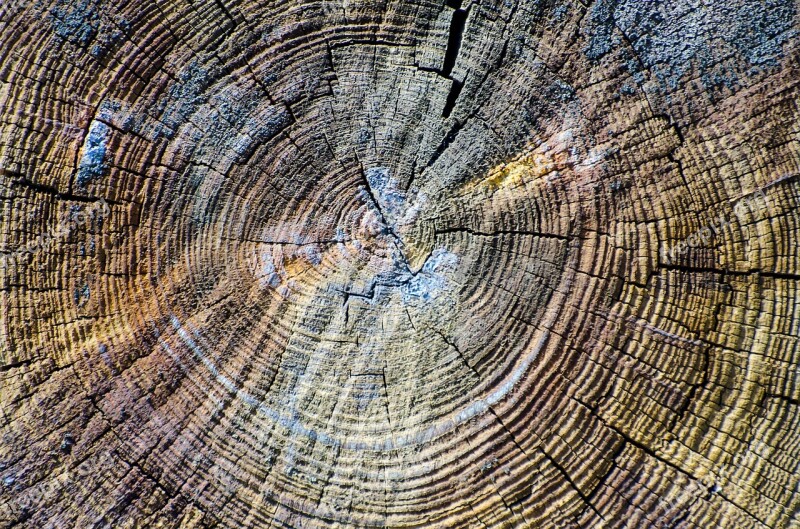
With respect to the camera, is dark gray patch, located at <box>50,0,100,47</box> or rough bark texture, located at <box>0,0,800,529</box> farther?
dark gray patch, located at <box>50,0,100,47</box>

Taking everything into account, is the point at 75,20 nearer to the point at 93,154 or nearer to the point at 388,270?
the point at 93,154

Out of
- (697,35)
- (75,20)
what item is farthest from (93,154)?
(697,35)

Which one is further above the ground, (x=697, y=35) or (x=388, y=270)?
(x=697, y=35)

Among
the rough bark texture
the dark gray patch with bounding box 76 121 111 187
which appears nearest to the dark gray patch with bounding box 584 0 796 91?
the rough bark texture

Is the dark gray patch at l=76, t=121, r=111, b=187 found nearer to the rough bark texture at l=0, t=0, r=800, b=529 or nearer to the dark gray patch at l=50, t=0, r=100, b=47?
the rough bark texture at l=0, t=0, r=800, b=529

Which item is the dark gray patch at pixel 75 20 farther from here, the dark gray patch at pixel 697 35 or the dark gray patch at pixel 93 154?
the dark gray patch at pixel 697 35

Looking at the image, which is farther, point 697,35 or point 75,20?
point 75,20

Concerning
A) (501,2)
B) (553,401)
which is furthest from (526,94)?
(553,401)

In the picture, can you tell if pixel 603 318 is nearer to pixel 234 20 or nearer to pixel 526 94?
pixel 526 94
